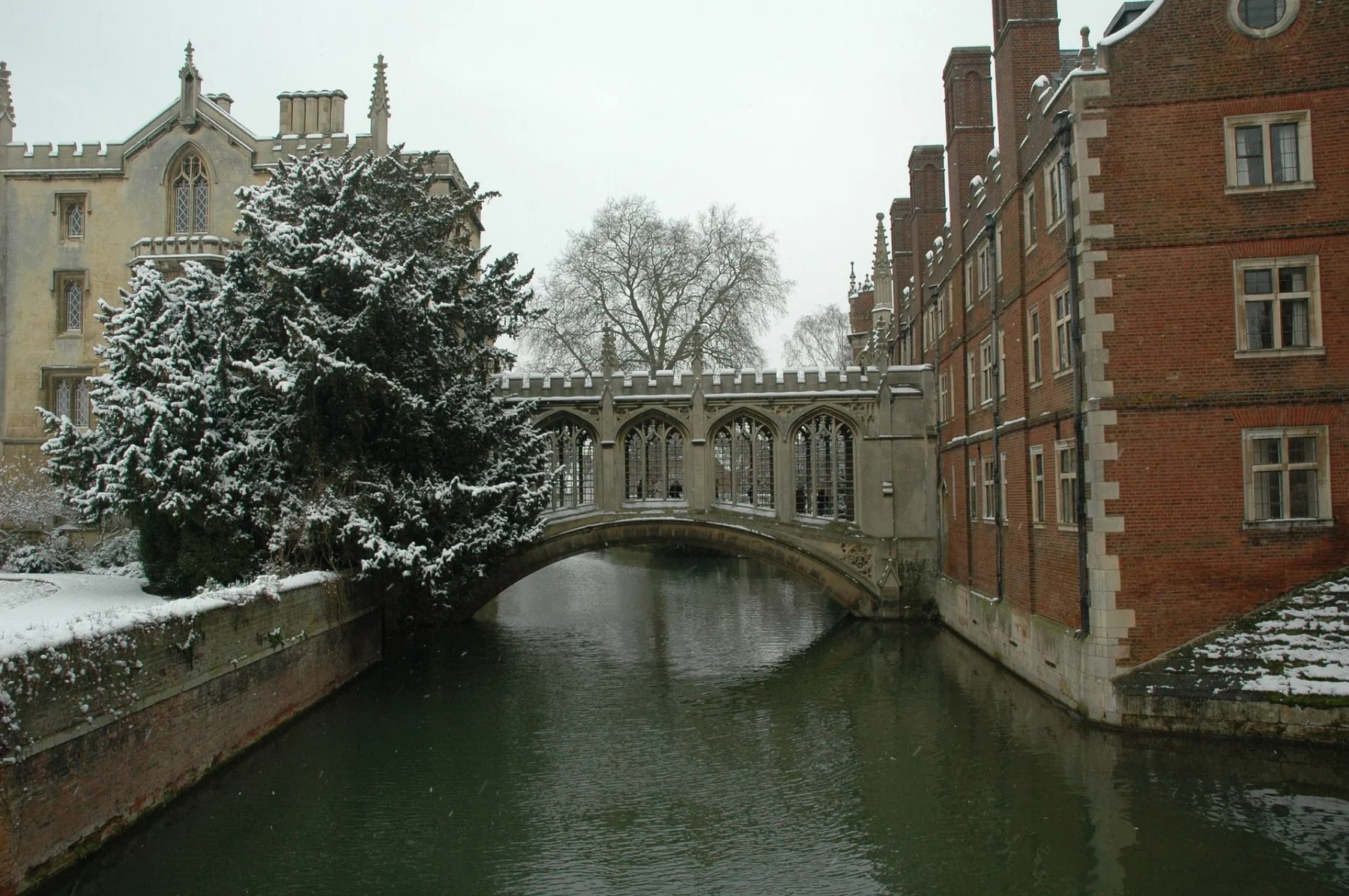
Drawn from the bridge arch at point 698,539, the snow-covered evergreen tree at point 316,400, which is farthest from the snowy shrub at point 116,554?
the bridge arch at point 698,539

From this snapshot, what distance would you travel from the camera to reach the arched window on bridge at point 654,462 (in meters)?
25.1

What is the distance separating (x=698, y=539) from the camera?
24906 millimetres

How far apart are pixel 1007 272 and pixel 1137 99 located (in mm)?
4406

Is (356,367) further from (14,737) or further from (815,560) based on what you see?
(815,560)

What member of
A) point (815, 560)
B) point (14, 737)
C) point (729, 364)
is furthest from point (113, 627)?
point (729, 364)

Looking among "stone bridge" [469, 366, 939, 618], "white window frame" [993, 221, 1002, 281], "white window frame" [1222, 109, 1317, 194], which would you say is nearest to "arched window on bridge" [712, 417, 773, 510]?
"stone bridge" [469, 366, 939, 618]

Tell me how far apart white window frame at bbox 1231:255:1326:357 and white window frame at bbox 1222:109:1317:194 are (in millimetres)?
893

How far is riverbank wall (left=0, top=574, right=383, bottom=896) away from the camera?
811 centimetres

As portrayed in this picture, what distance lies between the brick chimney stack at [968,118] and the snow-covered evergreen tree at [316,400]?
32.2 feet

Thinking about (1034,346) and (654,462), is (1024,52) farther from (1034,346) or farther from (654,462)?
(654,462)

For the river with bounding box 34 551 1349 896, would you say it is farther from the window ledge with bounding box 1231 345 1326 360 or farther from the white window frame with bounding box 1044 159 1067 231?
the white window frame with bounding box 1044 159 1067 231

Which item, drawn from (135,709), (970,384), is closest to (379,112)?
(970,384)

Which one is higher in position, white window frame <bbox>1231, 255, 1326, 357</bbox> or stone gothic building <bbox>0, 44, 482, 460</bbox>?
stone gothic building <bbox>0, 44, 482, 460</bbox>

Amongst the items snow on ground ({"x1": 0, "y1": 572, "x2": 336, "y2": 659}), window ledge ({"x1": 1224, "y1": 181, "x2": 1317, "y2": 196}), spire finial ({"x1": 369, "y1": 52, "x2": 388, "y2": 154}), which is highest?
spire finial ({"x1": 369, "y1": 52, "x2": 388, "y2": 154})
